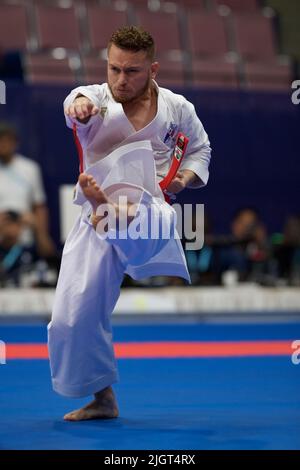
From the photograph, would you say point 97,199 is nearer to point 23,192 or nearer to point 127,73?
point 127,73

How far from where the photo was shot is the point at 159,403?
14.1 ft

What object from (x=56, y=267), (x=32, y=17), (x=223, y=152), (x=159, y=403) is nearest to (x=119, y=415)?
(x=159, y=403)

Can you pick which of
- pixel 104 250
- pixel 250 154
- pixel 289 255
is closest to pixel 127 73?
pixel 104 250

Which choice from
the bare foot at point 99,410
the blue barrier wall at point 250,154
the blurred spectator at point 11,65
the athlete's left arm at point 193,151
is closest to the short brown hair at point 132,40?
the athlete's left arm at point 193,151

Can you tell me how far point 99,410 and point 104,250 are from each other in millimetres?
680

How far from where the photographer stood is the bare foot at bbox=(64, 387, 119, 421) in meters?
3.81

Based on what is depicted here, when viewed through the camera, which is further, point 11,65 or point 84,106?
point 11,65

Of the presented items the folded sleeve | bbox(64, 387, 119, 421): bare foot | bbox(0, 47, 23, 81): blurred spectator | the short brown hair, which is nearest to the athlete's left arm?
the folded sleeve

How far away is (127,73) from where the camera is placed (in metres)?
3.58

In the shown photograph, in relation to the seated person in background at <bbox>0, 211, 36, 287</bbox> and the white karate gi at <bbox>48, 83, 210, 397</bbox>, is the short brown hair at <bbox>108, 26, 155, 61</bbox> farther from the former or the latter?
the seated person in background at <bbox>0, 211, 36, 287</bbox>

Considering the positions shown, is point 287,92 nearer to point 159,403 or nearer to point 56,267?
point 56,267

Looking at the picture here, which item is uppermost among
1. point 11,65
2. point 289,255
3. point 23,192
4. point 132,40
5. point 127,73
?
point 11,65

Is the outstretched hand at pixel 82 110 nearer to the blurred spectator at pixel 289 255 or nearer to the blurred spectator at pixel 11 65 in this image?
the blurred spectator at pixel 289 255

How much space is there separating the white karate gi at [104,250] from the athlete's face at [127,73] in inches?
2.4
